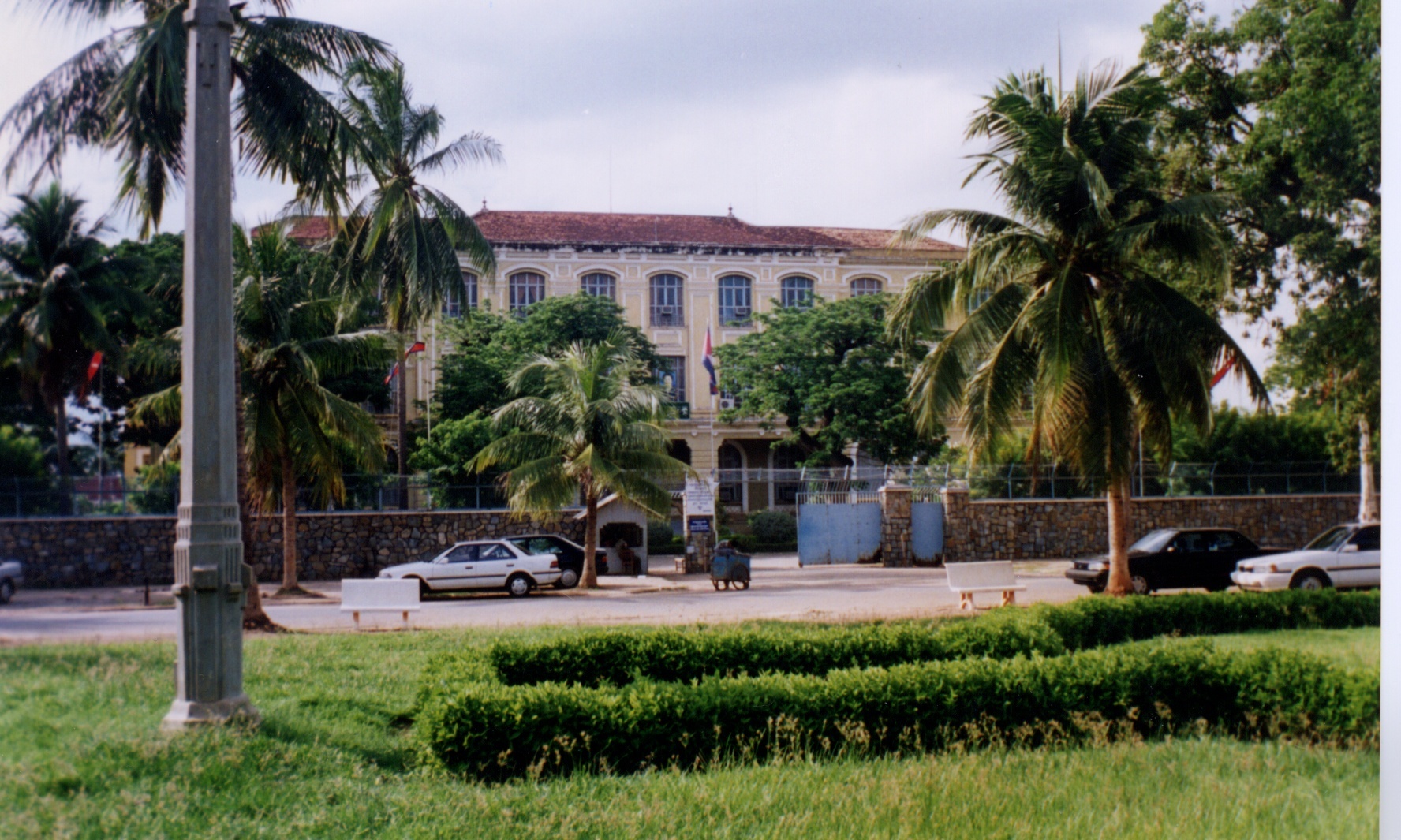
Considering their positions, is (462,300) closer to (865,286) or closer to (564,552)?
(865,286)

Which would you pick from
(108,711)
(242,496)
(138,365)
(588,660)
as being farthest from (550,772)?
(242,496)

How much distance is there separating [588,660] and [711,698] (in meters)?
1.51

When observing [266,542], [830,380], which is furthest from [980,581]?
[266,542]

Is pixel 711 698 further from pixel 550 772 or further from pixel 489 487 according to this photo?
pixel 489 487

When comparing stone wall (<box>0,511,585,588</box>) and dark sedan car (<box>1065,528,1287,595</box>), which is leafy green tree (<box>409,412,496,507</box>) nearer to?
stone wall (<box>0,511,585,588</box>)

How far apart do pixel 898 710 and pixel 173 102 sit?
5137mm

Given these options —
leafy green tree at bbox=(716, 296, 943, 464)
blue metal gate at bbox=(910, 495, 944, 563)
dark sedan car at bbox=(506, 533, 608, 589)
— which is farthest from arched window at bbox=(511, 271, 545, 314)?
blue metal gate at bbox=(910, 495, 944, 563)

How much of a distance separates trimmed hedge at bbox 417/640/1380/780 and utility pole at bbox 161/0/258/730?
99cm

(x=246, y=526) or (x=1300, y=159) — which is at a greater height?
(x=1300, y=159)

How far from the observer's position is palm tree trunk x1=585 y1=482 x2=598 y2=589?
1227 centimetres

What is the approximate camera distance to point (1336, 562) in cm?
741

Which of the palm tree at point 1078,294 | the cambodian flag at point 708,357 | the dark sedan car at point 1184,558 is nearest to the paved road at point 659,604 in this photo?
the dark sedan car at point 1184,558

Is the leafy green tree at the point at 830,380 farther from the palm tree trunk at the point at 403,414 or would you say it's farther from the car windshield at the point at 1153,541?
the palm tree trunk at the point at 403,414

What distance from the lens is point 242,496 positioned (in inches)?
307
